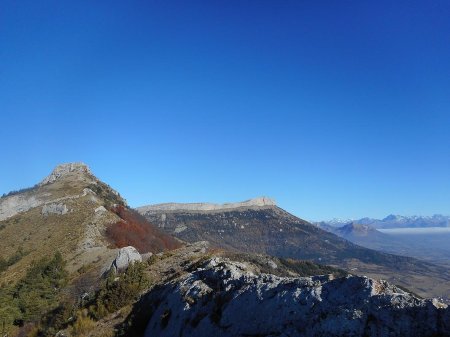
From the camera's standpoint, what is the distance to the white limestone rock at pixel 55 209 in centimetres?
9079

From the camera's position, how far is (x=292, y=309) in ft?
41.8

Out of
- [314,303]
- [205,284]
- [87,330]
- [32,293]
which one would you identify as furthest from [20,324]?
[314,303]

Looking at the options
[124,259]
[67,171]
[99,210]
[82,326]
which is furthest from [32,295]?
[67,171]

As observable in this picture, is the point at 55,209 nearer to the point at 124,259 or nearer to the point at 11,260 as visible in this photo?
the point at 11,260

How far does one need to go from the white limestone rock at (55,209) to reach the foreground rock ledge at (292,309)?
3100 inches

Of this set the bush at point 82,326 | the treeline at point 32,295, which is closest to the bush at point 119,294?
the bush at point 82,326

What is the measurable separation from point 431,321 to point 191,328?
27.5 feet

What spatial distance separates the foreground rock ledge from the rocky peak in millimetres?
126333

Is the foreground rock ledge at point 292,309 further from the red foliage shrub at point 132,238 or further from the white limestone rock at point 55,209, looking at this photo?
the white limestone rock at point 55,209

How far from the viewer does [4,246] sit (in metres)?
Answer: 78.9

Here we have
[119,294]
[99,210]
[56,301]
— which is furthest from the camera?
[99,210]

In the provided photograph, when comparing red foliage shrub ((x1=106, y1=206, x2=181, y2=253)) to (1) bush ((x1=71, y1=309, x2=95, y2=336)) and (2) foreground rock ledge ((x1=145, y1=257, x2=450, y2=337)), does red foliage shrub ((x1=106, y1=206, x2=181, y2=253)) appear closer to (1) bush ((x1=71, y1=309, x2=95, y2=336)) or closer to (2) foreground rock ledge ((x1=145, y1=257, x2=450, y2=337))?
(1) bush ((x1=71, y1=309, x2=95, y2=336))

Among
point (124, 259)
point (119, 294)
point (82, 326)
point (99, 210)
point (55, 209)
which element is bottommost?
point (82, 326)

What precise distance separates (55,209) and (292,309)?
89.5 m
